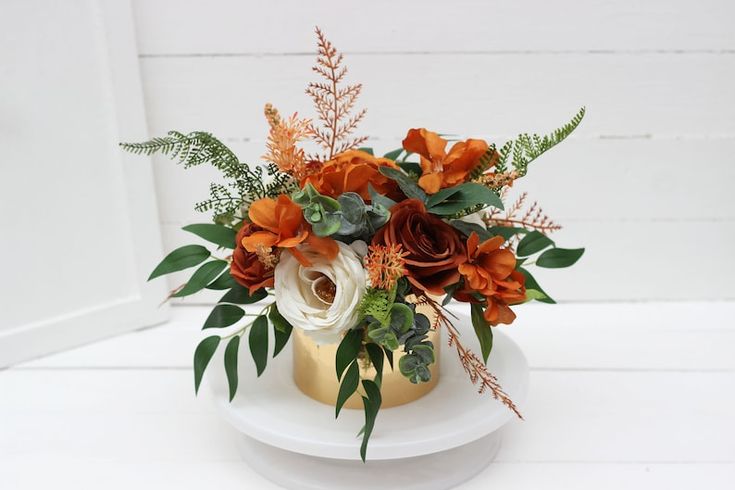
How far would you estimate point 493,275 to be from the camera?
2.17ft

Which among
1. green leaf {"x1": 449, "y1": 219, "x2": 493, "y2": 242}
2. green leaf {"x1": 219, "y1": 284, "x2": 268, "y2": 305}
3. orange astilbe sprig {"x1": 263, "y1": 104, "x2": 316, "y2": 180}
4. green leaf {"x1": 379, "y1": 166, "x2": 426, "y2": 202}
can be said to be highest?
orange astilbe sprig {"x1": 263, "y1": 104, "x2": 316, "y2": 180}

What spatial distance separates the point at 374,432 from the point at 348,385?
0.07 m

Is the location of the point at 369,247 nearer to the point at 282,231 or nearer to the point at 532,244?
the point at 282,231

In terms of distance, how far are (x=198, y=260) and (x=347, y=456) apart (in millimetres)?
273

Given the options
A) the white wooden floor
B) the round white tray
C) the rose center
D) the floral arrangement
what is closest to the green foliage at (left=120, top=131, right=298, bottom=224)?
the floral arrangement

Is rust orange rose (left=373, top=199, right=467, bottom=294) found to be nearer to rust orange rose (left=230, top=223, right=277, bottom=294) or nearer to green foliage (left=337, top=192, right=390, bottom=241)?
green foliage (left=337, top=192, right=390, bottom=241)

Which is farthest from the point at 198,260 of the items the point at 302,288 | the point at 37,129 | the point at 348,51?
the point at 348,51

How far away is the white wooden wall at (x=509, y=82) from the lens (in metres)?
1.12

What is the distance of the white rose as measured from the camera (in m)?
0.66

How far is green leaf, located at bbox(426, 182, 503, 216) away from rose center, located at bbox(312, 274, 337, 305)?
0.13 meters

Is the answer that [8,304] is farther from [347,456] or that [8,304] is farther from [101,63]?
[347,456]

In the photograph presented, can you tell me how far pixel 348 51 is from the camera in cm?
114

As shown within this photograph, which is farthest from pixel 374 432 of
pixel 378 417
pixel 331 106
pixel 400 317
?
pixel 331 106

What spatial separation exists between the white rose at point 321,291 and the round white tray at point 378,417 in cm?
12
